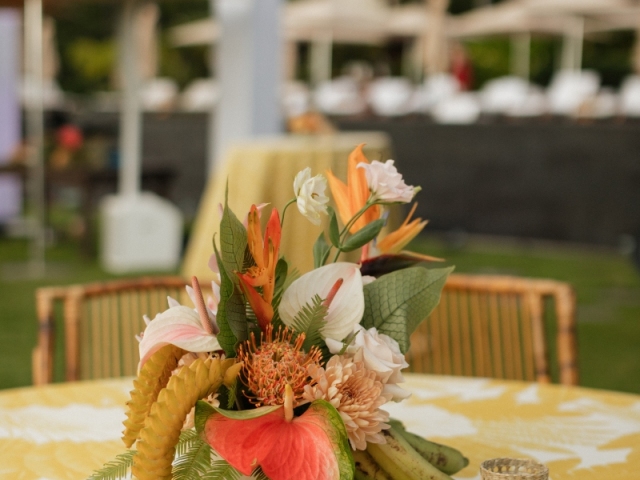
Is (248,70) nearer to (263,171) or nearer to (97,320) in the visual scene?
(263,171)

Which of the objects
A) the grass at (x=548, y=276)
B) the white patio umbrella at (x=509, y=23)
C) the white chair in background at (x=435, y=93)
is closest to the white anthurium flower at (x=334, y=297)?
the grass at (x=548, y=276)

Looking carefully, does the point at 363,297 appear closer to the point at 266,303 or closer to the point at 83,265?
the point at 266,303

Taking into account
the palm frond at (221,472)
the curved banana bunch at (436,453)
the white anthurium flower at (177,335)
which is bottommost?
the curved banana bunch at (436,453)

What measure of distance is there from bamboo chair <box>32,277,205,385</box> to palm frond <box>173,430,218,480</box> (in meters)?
0.85

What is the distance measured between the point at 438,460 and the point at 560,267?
5961 millimetres

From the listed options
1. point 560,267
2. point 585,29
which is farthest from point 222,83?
point 585,29

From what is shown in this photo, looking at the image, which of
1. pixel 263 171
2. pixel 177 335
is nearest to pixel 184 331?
pixel 177 335

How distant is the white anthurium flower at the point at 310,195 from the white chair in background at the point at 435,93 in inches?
398

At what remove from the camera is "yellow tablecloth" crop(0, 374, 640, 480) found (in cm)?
108

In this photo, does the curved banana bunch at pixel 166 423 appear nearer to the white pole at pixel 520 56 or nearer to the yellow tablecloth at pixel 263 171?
the yellow tablecloth at pixel 263 171

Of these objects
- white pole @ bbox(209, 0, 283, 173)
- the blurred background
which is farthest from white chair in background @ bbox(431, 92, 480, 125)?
white pole @ bbox(209, 0, 283, 173)

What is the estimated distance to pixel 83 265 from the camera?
22.2 ft

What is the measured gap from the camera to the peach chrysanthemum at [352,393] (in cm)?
81

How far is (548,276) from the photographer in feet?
20.7
